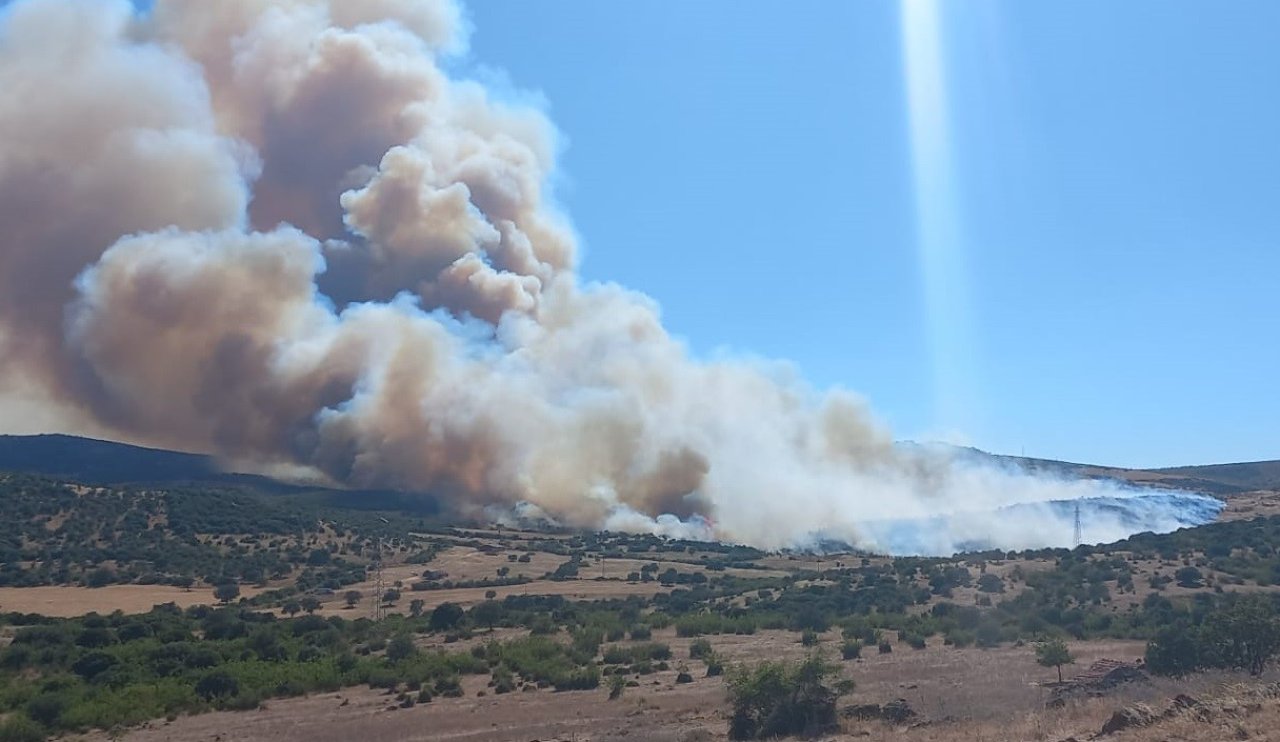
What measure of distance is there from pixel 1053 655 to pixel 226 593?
4487 centimetres

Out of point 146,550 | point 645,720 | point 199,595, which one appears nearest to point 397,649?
point 645,720

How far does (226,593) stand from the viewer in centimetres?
5662

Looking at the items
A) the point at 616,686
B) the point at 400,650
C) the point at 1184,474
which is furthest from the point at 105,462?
the point at 1184,474

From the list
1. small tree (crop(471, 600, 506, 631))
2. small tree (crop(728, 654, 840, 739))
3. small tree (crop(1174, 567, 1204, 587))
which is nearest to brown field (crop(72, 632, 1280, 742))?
small tree (crop(728, 654, 840, 739))

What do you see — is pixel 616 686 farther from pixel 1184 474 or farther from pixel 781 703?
pixel 1184 474

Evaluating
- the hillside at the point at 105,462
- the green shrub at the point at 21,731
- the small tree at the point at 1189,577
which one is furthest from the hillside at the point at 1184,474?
the green shrub at the point at 21,731

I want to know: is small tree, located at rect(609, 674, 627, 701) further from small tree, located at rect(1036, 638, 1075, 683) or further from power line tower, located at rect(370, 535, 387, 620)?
power line tower, located at rect(370, 535, 387, 620)

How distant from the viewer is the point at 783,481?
100 metres

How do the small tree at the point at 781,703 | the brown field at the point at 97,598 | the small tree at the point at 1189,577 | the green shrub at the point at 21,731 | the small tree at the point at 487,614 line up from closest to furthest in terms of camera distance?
the small tree at the point at 781,703
the green shrub at the point at 21,731
the small tree at the point at 487,614
the small tree at the point at 1189,577
the brown field at the point at 97,598

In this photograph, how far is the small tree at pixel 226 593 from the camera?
5538 cm

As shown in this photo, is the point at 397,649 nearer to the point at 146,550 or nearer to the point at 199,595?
the point at 199,595

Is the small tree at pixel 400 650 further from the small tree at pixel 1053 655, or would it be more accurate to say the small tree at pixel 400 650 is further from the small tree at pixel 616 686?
the small tree at pixel 1053 655

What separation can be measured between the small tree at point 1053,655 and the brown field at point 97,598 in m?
41.0

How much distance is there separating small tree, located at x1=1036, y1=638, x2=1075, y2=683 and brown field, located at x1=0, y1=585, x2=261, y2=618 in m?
41.0
